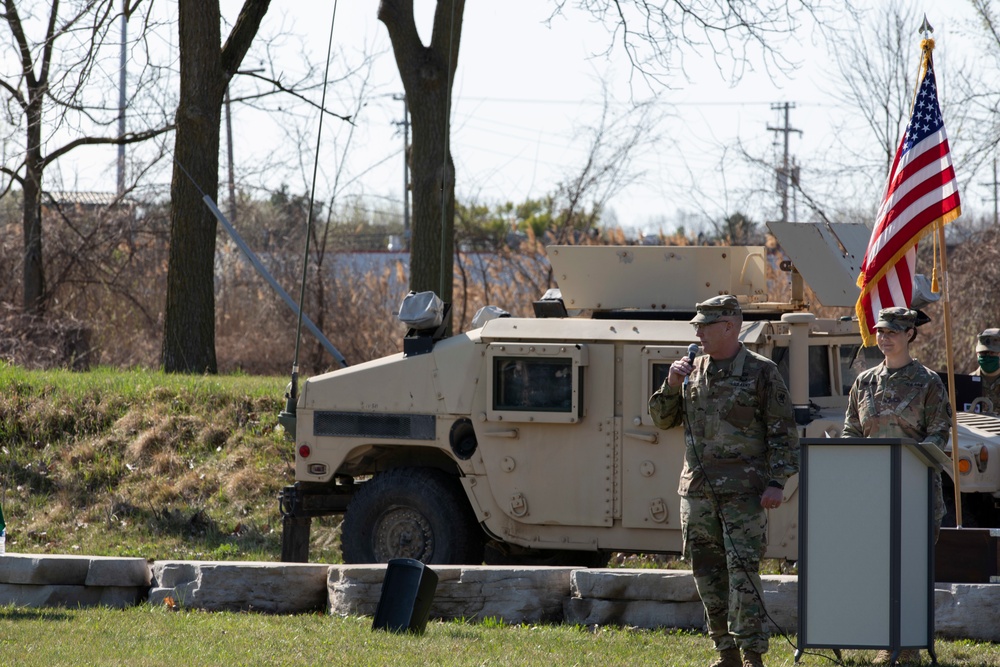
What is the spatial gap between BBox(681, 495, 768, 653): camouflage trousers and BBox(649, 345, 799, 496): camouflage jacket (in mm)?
75

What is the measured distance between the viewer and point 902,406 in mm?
6402

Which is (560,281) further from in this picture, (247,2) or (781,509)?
(247,2)

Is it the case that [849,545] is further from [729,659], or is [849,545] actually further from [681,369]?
[681,369]

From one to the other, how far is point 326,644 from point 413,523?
1.79m

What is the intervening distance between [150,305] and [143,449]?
7.67 m

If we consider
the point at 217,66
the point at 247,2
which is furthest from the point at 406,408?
the point at 247,2

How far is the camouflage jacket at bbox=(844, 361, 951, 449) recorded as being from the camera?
6.35 m

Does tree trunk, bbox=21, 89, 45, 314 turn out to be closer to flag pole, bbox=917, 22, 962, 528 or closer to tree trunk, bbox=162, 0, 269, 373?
tree trunk, bbox=162, 0, 269, 373

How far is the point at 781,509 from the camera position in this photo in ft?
24.4

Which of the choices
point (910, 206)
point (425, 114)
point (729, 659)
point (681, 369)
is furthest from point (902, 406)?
point (425, 114)

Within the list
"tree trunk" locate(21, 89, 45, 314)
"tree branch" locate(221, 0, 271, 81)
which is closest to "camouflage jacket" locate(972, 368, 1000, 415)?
"tree branch" locate(221, 0, 271, 81)

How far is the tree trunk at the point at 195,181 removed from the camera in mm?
13672

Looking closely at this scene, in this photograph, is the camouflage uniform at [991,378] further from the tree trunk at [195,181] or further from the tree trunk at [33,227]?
the tree trunk at [33,227]

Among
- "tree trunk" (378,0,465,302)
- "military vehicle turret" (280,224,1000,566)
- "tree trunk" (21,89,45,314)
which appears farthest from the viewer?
"tree trunk" (21,89,45,314)
